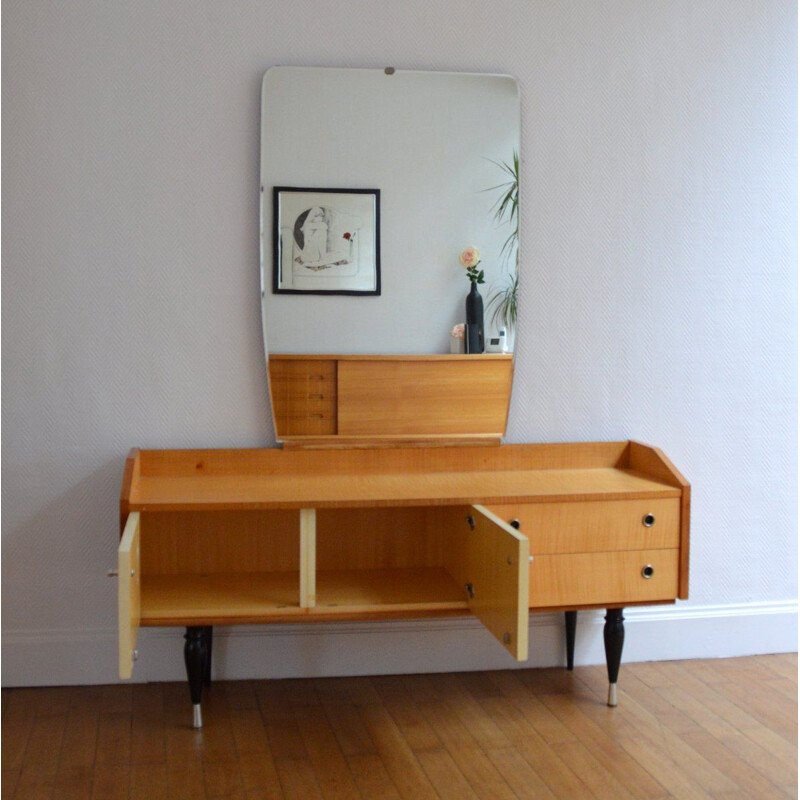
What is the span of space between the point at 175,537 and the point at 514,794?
1.10 metres

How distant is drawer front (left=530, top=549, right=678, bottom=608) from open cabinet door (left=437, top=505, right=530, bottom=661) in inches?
6.5

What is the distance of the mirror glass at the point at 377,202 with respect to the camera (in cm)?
261

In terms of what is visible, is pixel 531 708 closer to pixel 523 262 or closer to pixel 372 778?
pixel 372 778

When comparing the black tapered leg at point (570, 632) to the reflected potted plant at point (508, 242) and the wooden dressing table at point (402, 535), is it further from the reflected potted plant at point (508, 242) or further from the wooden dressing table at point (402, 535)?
the reflected potted plant at point (508, 242)

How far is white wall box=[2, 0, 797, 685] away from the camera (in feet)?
8.49

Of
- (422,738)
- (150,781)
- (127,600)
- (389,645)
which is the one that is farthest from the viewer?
(389,645)

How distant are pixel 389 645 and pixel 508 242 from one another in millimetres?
1204

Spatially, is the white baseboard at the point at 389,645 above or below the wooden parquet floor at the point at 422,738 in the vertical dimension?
above

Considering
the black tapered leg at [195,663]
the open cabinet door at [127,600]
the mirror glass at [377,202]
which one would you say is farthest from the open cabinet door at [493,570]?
the open cabinet door at [127,600]

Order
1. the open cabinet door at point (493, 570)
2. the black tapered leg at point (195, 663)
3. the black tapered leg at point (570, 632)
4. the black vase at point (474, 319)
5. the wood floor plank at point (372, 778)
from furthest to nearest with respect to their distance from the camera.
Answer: the black tapered leg at point (570, 632) < the black vase at point (474, 319) < the black tapered leg at point (195, 663) < the wood floor plank at point (372, 778) < the open cabinet door at point (493, 570)

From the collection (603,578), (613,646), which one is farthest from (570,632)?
(603,578)

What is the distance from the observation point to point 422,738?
2.38 metres

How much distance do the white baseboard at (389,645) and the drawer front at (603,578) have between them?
0.45 metres

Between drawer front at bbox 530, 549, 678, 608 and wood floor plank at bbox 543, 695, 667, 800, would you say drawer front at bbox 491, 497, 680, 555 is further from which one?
wood floor plank at bbox 543, 695, 667, 800
